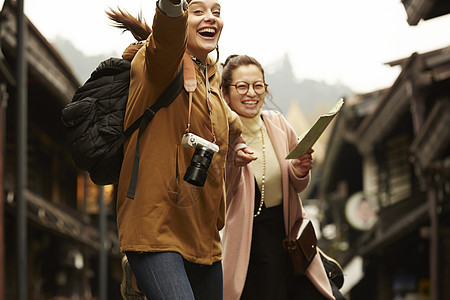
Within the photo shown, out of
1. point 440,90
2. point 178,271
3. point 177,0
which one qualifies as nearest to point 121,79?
point 177,0

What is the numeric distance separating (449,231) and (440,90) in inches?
119

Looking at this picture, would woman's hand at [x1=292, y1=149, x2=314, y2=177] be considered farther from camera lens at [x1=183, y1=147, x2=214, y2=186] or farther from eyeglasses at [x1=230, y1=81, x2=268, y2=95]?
camera lens at [x1=183, y1=147, x2=214, y2=186]

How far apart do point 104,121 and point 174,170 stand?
15.0 inches

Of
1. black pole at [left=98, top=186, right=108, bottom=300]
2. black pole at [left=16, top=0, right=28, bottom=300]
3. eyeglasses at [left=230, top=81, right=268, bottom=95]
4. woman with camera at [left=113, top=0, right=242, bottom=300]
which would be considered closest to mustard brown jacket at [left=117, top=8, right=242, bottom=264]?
woman with camera at [left=113, top=0, right=242, bottom=300]

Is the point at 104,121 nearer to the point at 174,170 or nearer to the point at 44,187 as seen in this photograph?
the point at 174,170

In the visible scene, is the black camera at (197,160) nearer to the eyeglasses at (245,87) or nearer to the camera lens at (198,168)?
the camera lens at (198,168)

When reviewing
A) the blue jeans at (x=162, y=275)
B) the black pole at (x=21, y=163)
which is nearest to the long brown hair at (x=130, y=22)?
the blue jeans at (x=162, y=275)

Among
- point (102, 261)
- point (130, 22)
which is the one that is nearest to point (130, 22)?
point (130, 22)

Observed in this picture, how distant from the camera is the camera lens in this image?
4219 millimetres

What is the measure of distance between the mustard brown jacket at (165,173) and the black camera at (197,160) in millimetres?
94

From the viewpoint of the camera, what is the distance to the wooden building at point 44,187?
61.1 ft

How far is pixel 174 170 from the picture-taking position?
4316 mm

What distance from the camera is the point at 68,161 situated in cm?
3384

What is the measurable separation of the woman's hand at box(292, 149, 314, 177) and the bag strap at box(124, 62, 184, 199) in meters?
1.62
